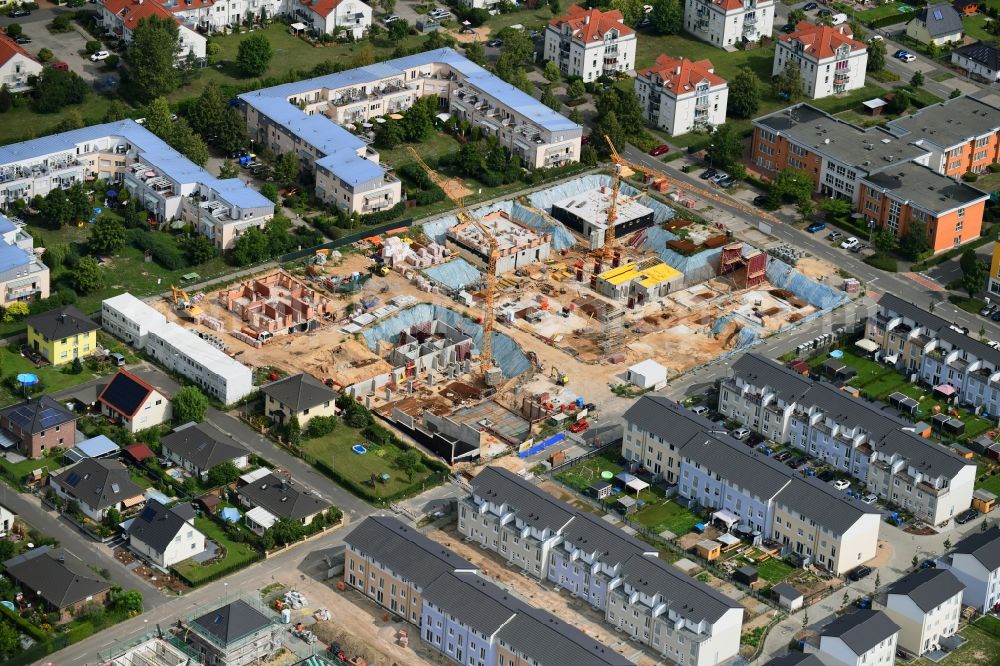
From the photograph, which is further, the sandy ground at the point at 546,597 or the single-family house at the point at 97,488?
the single-family house at the point at 97,488

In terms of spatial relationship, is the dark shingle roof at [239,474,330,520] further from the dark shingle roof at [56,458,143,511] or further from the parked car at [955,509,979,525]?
the parked car at [955,509,979,525]

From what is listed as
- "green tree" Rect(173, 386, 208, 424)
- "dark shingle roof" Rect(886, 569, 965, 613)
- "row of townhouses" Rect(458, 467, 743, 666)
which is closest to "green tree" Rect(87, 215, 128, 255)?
"green tree" Rect(173, 386, 208, 424)

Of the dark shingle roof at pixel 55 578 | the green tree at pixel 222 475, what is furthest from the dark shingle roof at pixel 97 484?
the dark shingle roof at pixel 55 578

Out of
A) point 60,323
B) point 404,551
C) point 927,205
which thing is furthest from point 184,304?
point 927,205

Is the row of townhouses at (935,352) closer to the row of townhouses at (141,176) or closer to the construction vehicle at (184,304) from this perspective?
the row of townhouses at (141,176)

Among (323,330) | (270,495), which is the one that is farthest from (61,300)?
(270,495)

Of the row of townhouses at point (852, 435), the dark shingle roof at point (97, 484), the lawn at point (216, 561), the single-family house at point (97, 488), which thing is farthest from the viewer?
the row of townhouses at point (852, 435)

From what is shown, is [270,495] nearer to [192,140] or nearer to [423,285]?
[423,285]
